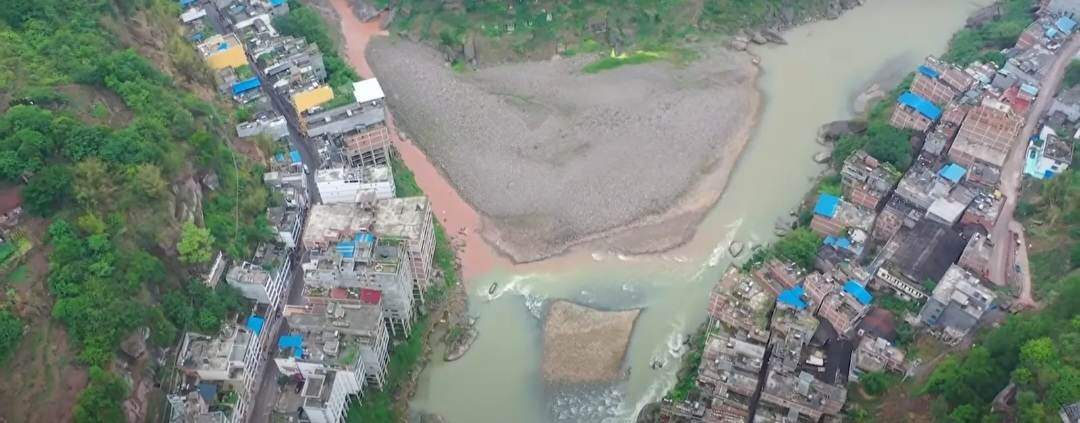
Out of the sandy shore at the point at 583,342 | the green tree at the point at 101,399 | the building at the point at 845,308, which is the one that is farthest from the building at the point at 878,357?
the green tree at the point at 101,399

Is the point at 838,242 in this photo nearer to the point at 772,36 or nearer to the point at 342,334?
the point at 772,36

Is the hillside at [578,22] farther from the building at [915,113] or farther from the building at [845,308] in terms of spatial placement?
the building at [845,308]

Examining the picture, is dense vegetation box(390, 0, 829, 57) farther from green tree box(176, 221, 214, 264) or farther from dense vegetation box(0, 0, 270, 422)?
green tree box(176, 221, 214, 264)

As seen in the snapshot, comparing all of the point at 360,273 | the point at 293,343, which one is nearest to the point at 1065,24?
the point at 360,273

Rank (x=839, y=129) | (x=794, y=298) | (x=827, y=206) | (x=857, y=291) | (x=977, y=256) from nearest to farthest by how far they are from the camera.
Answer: (x=857, y=291)
(x=794, y=298)
(x=977, y=256)
(x=827, y=206)
(x=839, y=129)

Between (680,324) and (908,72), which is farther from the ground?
(908,72)

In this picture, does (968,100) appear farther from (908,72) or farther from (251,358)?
(251,358)

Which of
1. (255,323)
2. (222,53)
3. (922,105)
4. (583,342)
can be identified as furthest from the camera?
(222,53)

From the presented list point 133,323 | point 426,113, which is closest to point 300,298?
point 133,323
